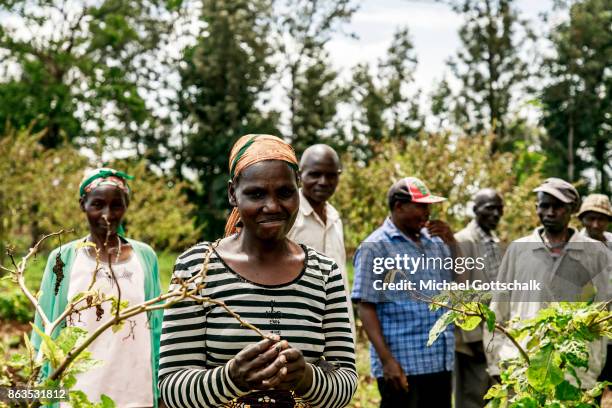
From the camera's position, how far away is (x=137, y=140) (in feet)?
107

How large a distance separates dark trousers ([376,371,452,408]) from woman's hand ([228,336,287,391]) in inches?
107

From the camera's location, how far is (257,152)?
6.81 feet

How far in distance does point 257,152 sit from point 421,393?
284 cm

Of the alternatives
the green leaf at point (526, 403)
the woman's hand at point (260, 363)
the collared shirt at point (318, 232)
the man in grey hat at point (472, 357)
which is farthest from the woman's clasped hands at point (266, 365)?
the man in grey hat at point (472, 357)

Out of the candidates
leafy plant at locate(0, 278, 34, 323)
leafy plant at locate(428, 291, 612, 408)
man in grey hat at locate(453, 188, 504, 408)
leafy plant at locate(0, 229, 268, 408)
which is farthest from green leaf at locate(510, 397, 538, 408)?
leafy plant at locate(0, 278, 34, 323)

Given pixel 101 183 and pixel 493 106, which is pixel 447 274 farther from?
pixel 493 106

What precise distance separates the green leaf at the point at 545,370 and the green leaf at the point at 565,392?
0.06m

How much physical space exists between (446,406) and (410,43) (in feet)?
114

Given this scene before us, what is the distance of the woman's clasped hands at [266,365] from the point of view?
1729mm

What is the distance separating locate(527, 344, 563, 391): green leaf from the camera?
85.3 inches

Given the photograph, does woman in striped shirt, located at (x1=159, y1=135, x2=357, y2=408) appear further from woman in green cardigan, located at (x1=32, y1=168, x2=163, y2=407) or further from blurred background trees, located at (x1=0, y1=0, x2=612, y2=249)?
blurred background trees, located at (x1=0, y1=0, x2=612, y2=249)

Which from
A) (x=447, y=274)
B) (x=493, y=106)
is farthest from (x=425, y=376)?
(x=493, y=106)

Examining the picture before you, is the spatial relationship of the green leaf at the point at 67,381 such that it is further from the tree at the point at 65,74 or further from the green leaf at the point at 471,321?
the tree at the point at 65,74

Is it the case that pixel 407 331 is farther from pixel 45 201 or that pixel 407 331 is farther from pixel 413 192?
pixel 45 201
